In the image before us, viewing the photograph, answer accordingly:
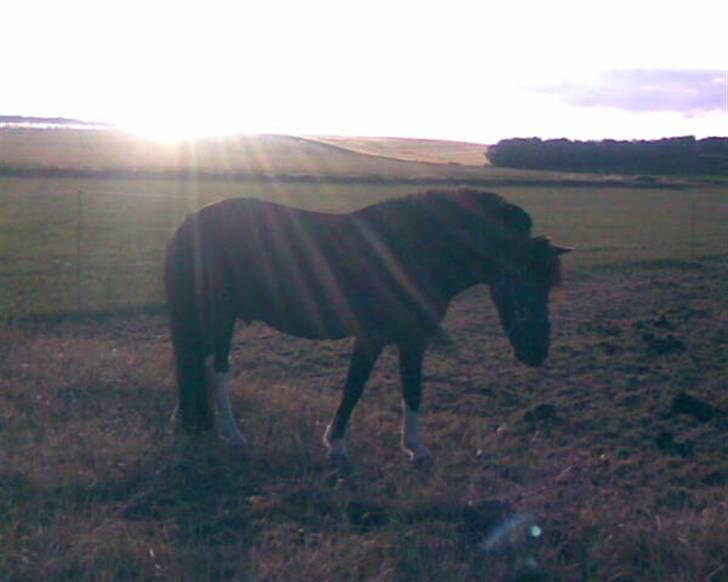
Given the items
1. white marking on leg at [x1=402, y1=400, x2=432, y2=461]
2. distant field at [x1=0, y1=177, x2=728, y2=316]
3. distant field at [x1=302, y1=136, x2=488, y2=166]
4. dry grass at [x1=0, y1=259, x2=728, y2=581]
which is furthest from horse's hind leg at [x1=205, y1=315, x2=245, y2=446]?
distant field at [x1=302, y1=136, x2=488, y2=166]

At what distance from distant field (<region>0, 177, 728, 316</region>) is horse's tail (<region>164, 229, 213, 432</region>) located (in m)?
6.05

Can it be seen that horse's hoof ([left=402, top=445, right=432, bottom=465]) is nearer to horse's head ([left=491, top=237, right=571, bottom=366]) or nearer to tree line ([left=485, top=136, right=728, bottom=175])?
horse's head ([left=491, top=237, right=571, bottom=366])

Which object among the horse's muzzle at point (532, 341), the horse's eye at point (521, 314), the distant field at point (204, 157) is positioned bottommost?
the distant field at point (204, 157)

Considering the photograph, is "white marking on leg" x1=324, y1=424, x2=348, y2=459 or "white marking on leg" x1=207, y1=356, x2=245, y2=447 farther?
"white marking on leg" x1=207, y1=356, x2=245, y2=447

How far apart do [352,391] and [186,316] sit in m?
1.24

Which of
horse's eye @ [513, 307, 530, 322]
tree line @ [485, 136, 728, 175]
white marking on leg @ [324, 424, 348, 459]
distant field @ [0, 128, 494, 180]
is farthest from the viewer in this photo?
tree line @ [485, 136, 728, 175]

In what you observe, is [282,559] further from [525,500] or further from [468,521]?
[525,500]

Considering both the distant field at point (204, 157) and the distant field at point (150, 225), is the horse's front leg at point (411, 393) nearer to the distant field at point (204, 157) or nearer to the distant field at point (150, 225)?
the distant field at point (150, 225)

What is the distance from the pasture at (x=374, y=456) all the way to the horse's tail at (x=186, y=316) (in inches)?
17.0

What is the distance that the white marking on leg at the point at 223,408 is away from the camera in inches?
279

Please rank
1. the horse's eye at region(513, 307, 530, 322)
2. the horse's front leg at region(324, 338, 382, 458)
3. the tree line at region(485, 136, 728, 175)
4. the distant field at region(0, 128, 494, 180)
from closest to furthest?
the horse's front leg at region(324, 338, 382, 458), the horse's eye at region(513, 307, 530, 322), the distant field at region(0, 128, 494, 180), the tree line at region(485, 136, 728, 175)

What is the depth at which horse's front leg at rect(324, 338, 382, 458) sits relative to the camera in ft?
22.7

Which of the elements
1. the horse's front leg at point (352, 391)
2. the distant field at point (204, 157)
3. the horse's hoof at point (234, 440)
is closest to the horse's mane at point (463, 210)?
the horse's front leg at point (352, 391)

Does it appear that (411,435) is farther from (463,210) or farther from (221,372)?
(463,210)
